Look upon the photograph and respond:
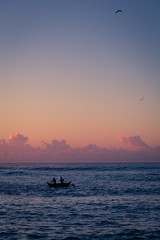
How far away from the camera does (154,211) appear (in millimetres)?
20719

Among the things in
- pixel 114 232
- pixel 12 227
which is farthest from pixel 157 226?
pixel 12 227

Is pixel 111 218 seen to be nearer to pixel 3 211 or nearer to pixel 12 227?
pixel 12 227

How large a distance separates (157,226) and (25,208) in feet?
37.8

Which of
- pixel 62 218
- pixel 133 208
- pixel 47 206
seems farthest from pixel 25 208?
pixel 133 208

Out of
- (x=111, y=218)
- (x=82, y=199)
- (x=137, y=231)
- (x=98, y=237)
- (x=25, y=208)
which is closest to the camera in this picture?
(x=98, y=237)

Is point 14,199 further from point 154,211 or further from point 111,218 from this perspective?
point 154,211

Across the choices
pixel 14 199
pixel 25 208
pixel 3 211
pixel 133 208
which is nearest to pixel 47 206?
pixel 25 208

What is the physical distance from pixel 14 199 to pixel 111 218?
12.8m

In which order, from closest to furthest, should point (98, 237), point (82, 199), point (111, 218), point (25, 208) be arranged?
point (98, 237)
point (111, 218)
point (25, 208)
point (82, 199)

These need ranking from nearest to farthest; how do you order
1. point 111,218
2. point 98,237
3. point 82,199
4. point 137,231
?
1. point 98,237
2. point 137,231
3. point 111,218
4. point 82,199

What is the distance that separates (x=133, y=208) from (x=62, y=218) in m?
6.94

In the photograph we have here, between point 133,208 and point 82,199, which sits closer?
point 133,208

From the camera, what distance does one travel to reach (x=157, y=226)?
642 inches

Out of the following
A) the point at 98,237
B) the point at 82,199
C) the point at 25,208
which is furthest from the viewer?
the point at 82,199
